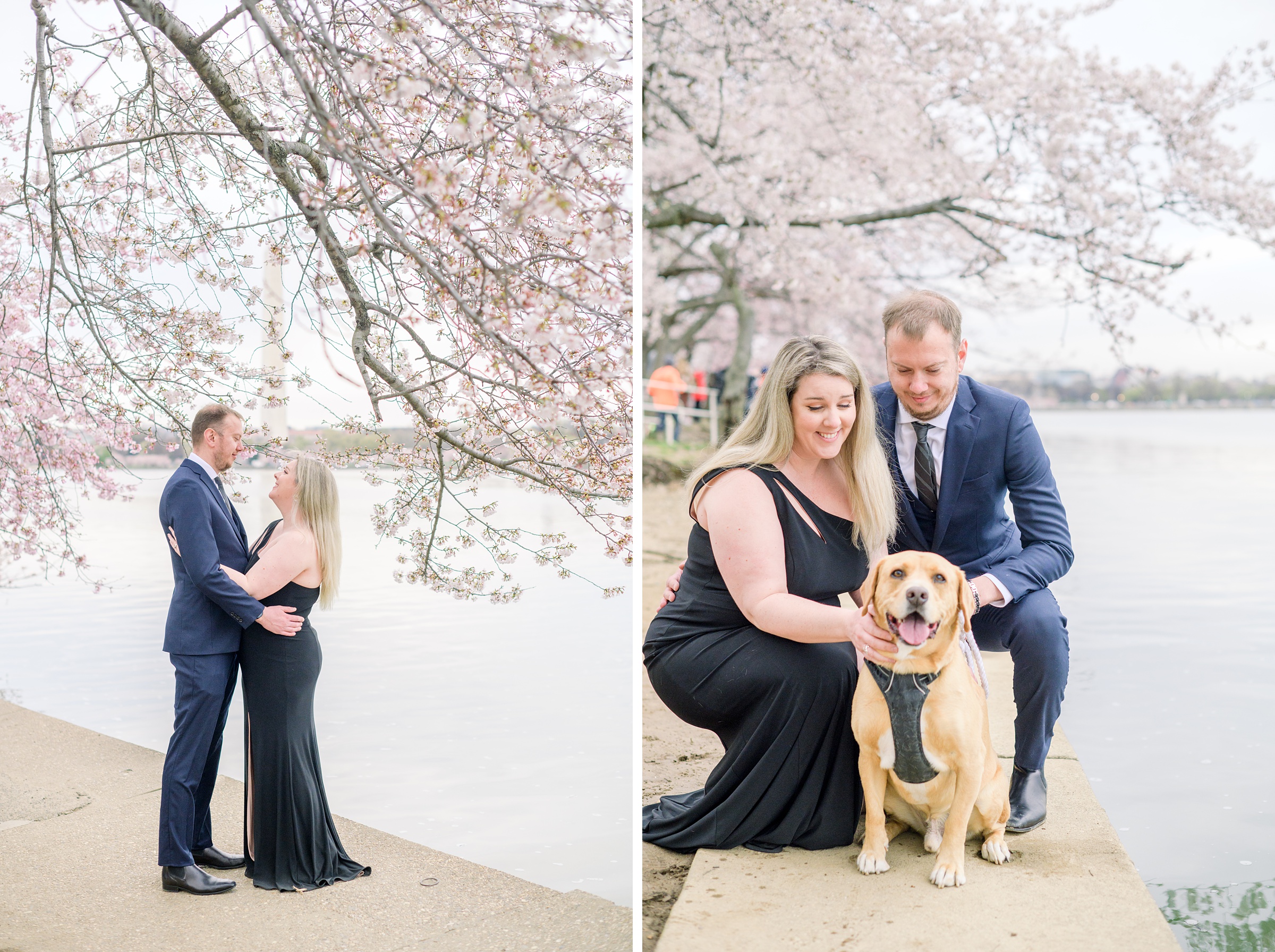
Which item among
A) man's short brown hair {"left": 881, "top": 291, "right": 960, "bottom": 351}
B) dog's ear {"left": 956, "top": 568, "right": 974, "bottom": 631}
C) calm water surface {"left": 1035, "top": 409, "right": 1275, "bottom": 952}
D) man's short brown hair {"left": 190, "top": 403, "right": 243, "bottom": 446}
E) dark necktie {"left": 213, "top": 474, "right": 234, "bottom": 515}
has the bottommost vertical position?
calm water surface {"left": 1035, "top": 409, "right": 1275, "bottom": 952}

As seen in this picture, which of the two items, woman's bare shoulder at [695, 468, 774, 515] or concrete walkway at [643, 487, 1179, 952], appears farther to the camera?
woman's bare shoulder at [695, 468, 774, 515]

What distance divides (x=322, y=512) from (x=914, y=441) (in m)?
1.61

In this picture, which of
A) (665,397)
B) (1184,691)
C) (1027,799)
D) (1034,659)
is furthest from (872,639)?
(665,397)

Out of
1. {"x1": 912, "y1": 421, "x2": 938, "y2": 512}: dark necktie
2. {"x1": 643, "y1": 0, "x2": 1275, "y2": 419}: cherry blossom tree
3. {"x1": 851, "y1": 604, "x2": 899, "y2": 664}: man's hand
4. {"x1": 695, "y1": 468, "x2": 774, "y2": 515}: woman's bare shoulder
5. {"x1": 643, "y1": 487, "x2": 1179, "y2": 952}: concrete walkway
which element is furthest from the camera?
{"x1": 643, "y1": 0, "x2": 1275, "y2": 419}: cherry blossom tree

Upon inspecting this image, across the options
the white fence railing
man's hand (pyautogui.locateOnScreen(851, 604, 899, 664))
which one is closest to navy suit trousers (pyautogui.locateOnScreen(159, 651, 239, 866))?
man's hand (pyautogui.locateOnScreen(851, 604, 899, 664))

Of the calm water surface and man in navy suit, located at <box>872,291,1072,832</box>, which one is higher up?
man in navy suit, located at <box>872,291,1072,832</box>

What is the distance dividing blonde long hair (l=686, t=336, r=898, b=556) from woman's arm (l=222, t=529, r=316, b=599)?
3.53 ft

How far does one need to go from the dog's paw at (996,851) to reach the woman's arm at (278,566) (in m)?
1.88

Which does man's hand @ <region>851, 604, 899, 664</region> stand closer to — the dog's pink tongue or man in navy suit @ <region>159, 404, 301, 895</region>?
the dog's pink tongue

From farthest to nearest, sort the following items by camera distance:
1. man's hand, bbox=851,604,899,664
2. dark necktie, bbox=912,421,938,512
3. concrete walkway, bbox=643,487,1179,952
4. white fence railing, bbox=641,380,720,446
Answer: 1. white fence railing, bbox=641,380,720,446
2. dark necktie, bbox=912,421,938,512
3. man's hand, bbox=851,604,899,664
4. concrete walkway, bbox=643,487,1179,952

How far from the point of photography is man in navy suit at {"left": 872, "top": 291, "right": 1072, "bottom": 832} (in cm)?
279

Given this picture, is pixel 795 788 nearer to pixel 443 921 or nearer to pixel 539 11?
pixel 443 921

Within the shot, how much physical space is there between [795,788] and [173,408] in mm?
2003

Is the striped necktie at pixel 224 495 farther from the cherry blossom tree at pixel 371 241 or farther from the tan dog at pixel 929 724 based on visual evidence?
the tan dog at pixel 929 724
